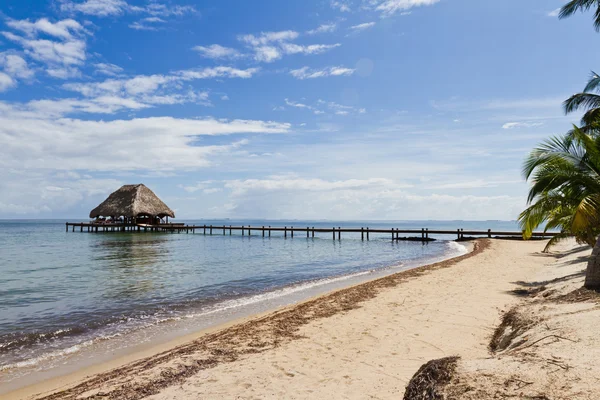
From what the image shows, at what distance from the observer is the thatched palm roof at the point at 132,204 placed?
182 feet

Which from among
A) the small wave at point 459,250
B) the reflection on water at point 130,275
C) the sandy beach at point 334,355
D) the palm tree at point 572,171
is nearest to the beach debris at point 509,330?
the sandy beach at point 334,355

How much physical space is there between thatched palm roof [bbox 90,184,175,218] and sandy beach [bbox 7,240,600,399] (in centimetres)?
5242

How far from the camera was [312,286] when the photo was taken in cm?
1398

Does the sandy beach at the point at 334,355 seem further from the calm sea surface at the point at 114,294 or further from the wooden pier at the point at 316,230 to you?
the wooden pier at the point at 316,230

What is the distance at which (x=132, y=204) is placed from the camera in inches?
A: 2185

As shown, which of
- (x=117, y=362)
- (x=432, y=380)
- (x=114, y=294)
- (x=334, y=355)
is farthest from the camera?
(x=114, y=294)

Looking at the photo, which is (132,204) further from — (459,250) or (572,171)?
(572,171)

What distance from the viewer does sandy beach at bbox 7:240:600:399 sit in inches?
170

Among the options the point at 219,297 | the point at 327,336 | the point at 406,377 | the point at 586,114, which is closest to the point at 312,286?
the point at 219,297

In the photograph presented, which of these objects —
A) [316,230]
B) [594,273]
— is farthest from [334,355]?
[316,230]

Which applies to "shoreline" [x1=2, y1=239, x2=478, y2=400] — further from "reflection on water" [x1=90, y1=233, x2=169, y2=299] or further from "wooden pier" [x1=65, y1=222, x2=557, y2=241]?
"wooden pier" [x1=65, y1=222, x2=557, y2=241]

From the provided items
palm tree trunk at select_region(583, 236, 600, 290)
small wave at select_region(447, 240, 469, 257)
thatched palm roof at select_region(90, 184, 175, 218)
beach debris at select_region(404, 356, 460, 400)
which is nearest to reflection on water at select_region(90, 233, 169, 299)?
beach debris at select_region(404, 356, 460, 400)

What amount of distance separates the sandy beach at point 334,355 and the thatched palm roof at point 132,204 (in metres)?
52.4

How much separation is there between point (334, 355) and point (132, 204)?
56227 millimetres
